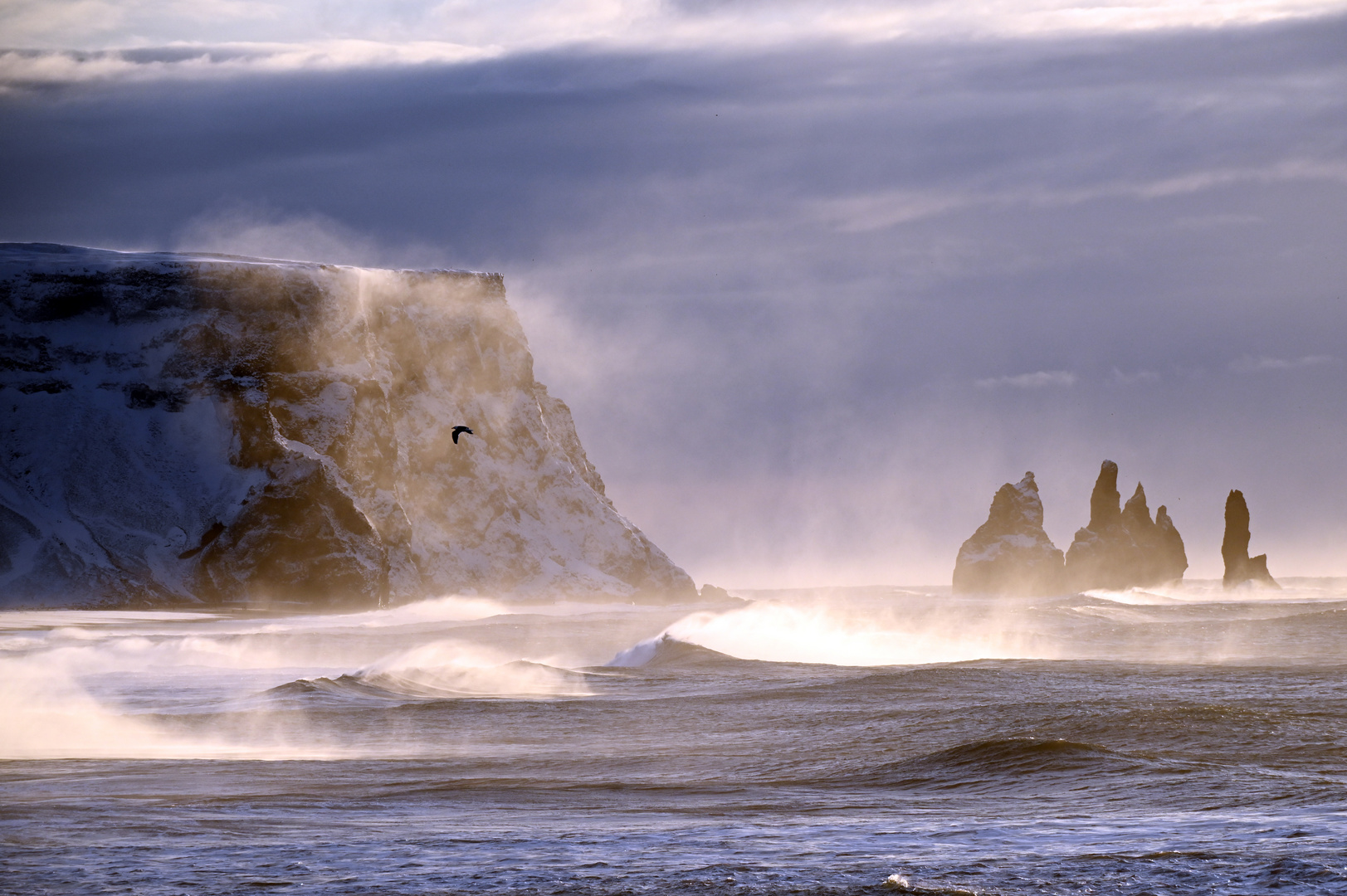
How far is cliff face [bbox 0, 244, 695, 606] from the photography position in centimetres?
12212

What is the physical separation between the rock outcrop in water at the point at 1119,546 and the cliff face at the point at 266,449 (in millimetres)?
45759

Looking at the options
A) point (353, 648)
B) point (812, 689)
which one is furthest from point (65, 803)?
point (353, 648)

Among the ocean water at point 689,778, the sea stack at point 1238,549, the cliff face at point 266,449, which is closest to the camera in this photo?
the ocean water at point 689,778

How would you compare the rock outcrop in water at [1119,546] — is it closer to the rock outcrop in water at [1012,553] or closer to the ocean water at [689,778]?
the rock outcrop in water at [1012,553]

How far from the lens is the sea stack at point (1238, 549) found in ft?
520

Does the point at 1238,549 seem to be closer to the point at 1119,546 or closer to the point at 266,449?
the point at 1119,546

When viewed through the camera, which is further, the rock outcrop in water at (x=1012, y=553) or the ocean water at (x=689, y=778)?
the rock outcrop in water at (x=1012, y=553)

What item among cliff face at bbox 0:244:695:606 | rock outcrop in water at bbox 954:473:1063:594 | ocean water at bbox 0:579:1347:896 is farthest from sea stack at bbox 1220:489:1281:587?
ocean water at bbox 0:579:1347:896

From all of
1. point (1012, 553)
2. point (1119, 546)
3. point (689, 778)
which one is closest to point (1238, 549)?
point (1119, 546)

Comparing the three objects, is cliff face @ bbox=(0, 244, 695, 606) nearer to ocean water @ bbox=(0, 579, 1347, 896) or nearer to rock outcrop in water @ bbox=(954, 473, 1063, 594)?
rock outcrop in water @ bbox=(954, 473, 1063, 594)

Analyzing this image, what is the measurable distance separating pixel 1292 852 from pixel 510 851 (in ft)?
22.2

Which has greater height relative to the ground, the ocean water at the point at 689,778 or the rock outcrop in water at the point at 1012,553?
the rock outcrop in water at the point at 1012,553

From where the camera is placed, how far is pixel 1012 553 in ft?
541

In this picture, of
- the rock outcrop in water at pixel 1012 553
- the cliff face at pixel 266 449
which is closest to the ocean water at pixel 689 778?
the cliff face at pixel 266 449
